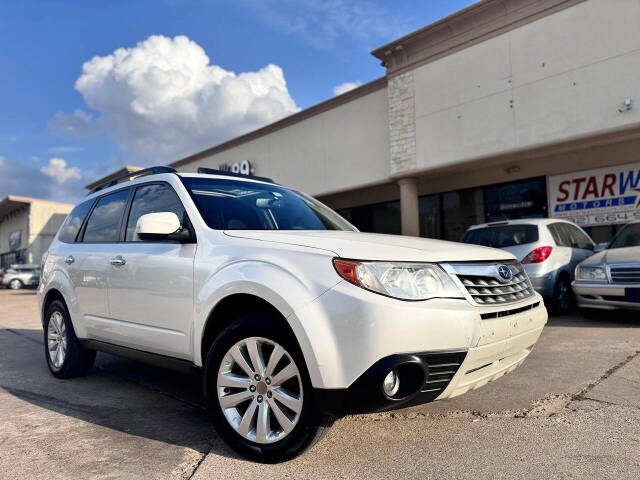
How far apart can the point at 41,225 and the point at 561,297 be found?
4487 cm

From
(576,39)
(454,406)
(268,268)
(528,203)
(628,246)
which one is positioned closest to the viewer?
(268,268)

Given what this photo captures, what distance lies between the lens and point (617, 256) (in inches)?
260

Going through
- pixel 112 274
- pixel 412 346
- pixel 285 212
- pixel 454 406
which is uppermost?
pixel 285 212

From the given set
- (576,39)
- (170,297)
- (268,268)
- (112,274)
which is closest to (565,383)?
(268,268)

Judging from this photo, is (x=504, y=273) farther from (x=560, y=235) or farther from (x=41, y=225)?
(x=41, y=225)

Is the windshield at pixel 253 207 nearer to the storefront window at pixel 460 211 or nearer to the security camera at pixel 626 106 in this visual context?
the security camera at pixel 626 106

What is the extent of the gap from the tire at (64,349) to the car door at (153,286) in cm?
92

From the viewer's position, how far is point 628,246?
7090 mm

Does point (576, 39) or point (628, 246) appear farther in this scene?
point (576, 39)

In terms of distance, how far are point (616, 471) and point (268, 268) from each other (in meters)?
1.96

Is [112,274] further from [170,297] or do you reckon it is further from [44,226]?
[44,226]

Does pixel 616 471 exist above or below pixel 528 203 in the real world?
below

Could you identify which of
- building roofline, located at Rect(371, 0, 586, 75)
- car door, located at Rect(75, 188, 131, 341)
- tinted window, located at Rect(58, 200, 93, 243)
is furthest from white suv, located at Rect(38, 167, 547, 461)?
building roofline, located at Rect(371, 0, 586, 75)

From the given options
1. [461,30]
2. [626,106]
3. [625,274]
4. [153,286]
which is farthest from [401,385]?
[461,30]
